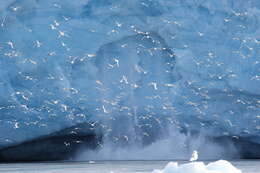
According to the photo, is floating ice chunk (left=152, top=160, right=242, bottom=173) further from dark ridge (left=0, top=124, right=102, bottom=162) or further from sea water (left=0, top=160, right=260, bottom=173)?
dark ridge (left=0, top=124, right=102, bottom=162)

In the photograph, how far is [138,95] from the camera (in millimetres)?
6734

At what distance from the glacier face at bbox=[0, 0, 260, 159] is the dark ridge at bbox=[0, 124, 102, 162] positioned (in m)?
0.18

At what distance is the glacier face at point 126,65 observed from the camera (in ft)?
21.3

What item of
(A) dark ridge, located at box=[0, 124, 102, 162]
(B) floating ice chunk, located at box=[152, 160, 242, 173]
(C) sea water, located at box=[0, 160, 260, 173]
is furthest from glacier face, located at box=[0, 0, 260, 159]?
(B) floating ice chunk, located at box=[152, 160, 242, 173]

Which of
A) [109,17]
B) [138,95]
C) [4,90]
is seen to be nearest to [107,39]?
[109,17]

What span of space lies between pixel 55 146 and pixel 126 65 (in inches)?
59.2

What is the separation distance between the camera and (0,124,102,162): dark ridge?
22.6ft

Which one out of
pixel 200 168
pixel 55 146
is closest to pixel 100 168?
pixel 55 146

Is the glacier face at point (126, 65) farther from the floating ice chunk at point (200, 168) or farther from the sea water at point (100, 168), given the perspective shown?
the floating ice chunk at point (200, 168)

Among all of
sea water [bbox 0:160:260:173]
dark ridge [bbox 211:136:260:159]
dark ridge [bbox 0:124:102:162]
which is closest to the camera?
sea water [bbox 0:160:260:173]

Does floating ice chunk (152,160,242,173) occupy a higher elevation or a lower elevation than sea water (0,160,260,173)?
lower

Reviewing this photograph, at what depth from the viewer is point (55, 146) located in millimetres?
7086

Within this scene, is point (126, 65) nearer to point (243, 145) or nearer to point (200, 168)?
point (243, 145)

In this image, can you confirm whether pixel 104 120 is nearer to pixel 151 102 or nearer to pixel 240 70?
pixel 151 102
